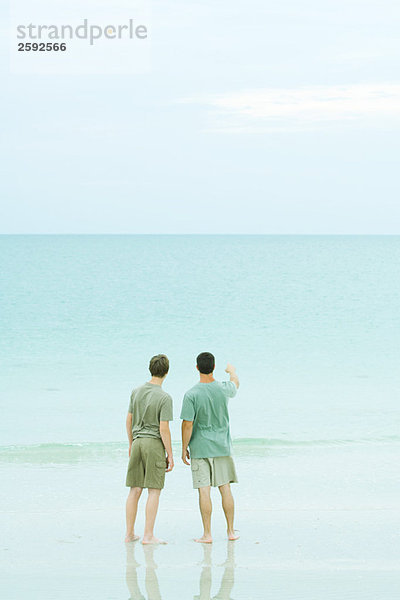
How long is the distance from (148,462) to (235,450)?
5.19m

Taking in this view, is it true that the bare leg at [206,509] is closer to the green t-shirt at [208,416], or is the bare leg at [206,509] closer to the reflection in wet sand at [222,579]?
the reflection in wet sand at [222,579]

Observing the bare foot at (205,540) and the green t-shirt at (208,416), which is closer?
the green t-shirt at (208,416)

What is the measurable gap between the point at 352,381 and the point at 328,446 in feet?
24.5

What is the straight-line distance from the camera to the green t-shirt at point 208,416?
5.98 metres

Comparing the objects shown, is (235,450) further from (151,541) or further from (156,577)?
(156,577)

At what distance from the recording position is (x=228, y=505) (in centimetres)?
623

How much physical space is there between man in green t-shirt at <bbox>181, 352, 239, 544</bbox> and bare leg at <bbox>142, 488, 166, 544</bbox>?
31 cm

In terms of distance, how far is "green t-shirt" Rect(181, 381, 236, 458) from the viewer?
598 cm

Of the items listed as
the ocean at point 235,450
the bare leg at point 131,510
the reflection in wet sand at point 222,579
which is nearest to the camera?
the reflection in wet sand at point 222,579

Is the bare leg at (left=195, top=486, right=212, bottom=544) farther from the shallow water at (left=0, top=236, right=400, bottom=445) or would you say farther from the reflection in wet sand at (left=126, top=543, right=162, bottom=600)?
the shallow water at (left=0, top=236, right=400, bottom=445)

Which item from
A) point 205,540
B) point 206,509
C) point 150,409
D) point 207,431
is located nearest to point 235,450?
point 205,540

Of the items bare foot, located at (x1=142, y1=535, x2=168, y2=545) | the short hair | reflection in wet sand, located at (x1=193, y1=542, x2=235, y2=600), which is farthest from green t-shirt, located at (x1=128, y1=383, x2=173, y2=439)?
reflection in wet sand, located at (x1=193, y1=542, x2=235, y2=600)

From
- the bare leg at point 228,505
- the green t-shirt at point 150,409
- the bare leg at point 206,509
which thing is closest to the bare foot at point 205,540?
the bare leg at point 206,509

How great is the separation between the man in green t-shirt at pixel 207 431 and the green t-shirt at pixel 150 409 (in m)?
0.15
